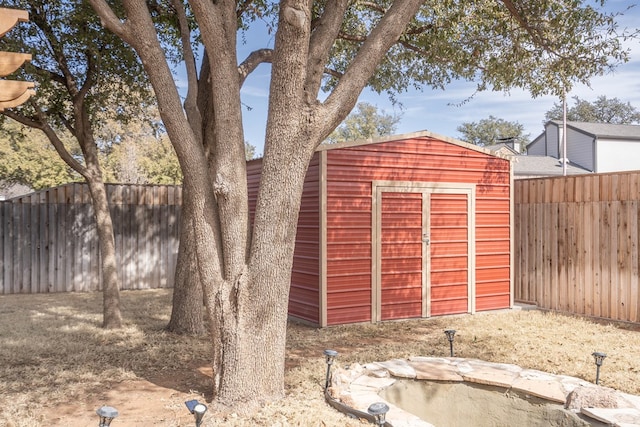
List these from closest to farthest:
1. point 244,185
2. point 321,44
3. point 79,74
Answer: point 244,185, point 321,44, point 79,74

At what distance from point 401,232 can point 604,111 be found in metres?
44.2

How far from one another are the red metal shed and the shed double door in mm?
16

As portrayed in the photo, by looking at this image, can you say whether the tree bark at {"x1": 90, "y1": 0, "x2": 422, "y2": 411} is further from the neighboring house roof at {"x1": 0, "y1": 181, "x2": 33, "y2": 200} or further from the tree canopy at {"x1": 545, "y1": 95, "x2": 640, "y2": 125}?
the tree canopy at {"x1": 545, "y1": 95, "x2": 640, "y2": 125}

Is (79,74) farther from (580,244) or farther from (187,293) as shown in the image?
(580,244)

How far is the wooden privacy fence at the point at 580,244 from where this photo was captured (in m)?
7.41

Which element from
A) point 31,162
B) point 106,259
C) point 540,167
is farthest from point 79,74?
point 540,167

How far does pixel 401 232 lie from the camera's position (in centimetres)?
795

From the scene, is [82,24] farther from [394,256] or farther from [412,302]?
[412,302]

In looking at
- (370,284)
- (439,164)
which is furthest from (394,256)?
(439,164)

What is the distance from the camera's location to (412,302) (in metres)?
8.01

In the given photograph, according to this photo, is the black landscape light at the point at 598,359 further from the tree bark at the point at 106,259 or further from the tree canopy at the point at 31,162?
the tree canopy at the point at 31,162

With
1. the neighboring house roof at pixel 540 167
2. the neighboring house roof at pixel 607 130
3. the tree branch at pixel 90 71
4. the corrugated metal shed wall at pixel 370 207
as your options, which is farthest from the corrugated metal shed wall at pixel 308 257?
the neighboring house roof at pixel 607 130

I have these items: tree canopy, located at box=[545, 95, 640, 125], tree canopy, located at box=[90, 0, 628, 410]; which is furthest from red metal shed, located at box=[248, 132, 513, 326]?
tree canopy, located at box=[545, 95, 640, 125]

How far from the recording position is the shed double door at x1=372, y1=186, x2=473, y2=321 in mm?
7801
